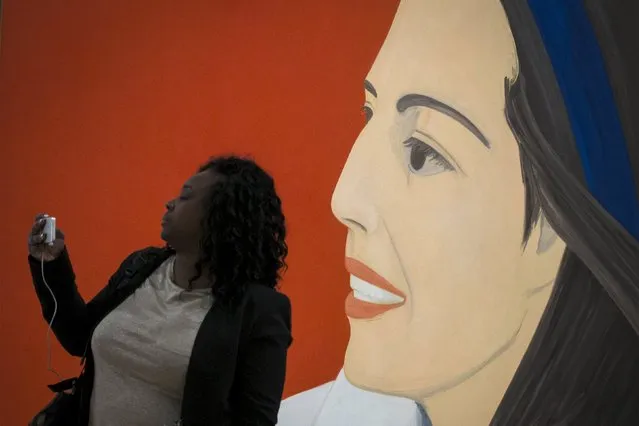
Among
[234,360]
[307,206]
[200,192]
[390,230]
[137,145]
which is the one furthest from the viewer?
[137,145]

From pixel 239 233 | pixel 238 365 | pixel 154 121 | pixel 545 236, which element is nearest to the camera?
pixel 238 365

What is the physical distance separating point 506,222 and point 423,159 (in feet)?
0.83

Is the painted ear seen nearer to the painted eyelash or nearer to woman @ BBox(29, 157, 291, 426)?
the painted eyelash

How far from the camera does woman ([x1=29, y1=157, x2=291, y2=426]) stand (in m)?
1.35

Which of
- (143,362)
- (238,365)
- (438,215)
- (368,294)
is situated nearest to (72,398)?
(143,362)

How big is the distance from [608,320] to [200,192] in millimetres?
939

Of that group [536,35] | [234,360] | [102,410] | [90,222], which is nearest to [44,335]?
[90,222]

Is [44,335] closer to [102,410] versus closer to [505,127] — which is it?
[102,410]

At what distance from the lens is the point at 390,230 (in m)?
1.75

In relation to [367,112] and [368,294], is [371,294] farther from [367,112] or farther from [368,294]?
[367,112]

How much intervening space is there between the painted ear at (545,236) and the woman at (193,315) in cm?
58

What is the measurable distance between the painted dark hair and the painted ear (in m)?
0.01

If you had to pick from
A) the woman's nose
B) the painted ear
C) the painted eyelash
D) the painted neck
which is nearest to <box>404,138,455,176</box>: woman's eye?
the painted eyelash

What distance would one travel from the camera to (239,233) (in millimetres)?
1495
